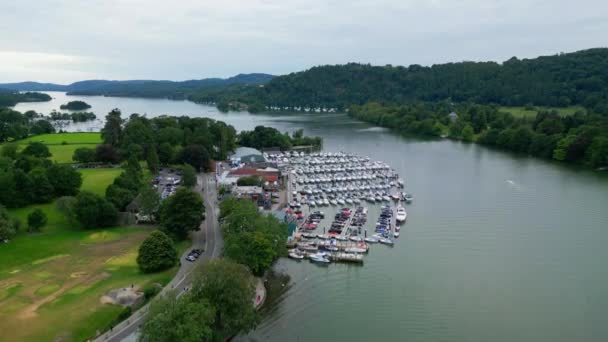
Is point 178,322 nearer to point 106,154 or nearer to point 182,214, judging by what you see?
point 182,214

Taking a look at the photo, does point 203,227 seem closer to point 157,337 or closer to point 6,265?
point 6,265

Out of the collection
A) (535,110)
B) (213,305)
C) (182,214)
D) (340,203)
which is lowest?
(340,203)

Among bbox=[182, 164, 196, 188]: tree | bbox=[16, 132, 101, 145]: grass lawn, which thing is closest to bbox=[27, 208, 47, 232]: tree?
bbox=[182, 164, 196, 188]: tree

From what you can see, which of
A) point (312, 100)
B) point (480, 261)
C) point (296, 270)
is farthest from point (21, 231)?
point (312, 100)

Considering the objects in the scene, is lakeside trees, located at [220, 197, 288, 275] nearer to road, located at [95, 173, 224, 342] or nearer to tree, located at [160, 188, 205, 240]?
road, located at [95, 173, 224, 342]

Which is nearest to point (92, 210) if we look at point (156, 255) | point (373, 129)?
point (156, 255)

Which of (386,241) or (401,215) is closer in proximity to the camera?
(386,241)
